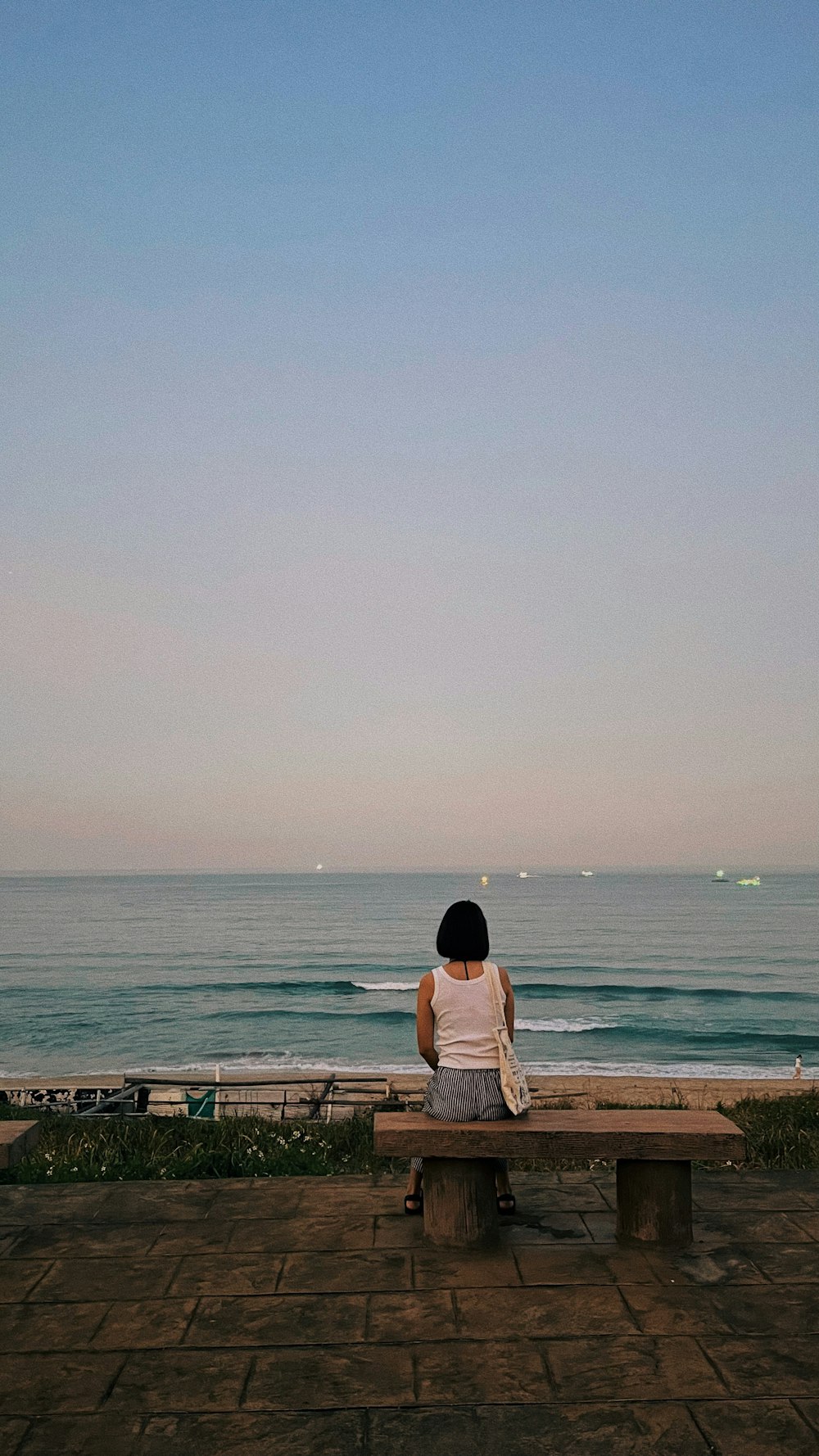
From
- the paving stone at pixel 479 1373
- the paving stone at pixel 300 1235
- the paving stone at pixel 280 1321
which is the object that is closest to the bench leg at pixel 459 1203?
the paving stone at pixel 300 1235

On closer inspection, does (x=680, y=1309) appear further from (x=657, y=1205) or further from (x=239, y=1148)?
(x=239, y=1148)

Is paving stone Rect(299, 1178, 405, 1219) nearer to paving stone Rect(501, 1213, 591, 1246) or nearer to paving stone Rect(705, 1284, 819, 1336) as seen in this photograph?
paving stone Rect(501, 1213, 591, 1246)

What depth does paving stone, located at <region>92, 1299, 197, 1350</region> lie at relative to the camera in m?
4.02

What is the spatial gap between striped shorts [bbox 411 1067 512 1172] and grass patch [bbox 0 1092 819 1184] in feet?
6.80

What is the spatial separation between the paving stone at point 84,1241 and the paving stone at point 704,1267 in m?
2.39

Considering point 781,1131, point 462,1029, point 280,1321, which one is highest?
point 462,1029

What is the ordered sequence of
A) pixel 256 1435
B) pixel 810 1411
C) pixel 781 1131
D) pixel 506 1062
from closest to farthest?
pixel 256 1435 → pixel 810 1411 → pixel 506 1062 → pixel 781 1131

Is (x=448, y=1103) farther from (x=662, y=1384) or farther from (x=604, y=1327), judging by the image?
(x=662, y=1384)

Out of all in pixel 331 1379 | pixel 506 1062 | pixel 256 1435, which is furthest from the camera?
pixel 506 1062

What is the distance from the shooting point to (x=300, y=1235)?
206 inches

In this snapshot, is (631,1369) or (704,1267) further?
(704,1267)

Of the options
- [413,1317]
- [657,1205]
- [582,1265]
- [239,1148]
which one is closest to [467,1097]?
[582,1265]

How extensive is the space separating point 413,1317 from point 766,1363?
1.33m

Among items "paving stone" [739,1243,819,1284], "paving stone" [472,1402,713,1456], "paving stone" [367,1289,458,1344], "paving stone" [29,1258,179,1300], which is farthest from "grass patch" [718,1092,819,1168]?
"paving stone" [29,1258,179,1300]
